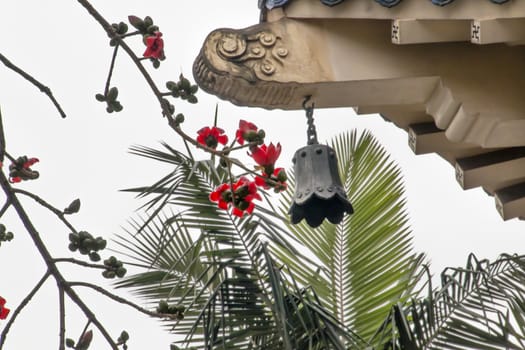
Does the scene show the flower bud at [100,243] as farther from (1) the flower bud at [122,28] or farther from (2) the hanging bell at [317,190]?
(2) the hanging bell at [317,190]

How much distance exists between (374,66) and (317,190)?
52cm

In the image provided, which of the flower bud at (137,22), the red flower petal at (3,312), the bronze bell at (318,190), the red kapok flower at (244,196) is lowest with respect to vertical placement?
the red flower petal at (3,312)

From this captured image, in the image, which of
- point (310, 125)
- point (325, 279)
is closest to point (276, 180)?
point (310, 125)

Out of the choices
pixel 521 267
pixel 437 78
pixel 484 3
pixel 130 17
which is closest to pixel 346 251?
pixel 521 267

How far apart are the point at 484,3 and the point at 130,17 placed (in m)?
1.49

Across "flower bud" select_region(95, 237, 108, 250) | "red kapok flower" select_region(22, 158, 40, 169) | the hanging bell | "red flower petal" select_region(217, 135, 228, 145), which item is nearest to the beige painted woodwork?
the hanging bell

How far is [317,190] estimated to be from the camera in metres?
4.38

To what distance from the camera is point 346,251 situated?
699 cm

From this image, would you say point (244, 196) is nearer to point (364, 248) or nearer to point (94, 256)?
point (94, 256)

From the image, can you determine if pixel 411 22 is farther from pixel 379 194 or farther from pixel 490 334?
pixel 379 194

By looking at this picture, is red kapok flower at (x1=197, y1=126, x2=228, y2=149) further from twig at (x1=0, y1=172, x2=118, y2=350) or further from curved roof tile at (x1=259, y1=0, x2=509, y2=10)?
curved roof tile at (x1=259, y1=0, x2=509, y2=10)

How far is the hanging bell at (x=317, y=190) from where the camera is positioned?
4.39 m

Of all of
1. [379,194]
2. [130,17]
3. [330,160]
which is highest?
[379,194]

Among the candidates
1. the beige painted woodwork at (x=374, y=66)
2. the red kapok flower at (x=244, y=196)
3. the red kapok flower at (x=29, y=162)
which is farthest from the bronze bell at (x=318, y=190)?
the red kapok flower at (x=29, y=162)
